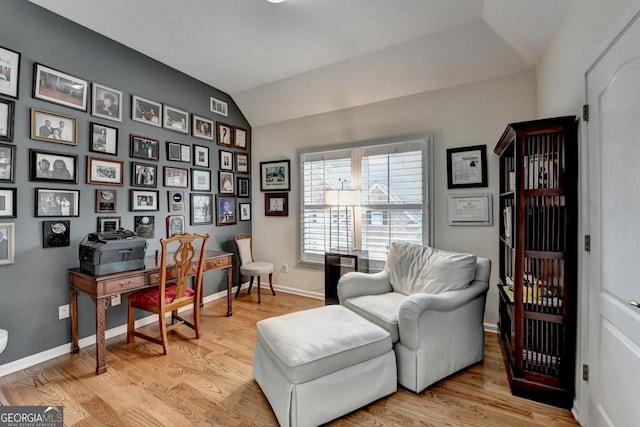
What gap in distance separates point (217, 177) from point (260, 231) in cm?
105

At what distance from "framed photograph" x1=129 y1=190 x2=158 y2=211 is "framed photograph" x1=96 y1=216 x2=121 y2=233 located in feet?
0.64

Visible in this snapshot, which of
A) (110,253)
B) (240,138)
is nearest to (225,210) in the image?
(240,138)

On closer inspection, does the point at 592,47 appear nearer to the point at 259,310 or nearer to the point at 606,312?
the point at 606,312

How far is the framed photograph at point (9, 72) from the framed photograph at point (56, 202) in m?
0.75

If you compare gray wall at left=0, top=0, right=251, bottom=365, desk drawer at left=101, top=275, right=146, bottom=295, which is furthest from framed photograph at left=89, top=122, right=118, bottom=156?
desk drawer at left=101, top=275, right=146, bottom=295

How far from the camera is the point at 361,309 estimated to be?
2361mm

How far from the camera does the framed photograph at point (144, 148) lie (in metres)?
3.07

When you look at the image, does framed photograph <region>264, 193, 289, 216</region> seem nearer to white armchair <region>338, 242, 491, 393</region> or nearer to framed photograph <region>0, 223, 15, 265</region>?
white armchair <region>338, 242, 491, 393</region>

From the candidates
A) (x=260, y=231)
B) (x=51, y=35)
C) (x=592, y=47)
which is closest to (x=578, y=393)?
(x=592, y=47)

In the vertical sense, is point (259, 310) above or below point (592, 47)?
below

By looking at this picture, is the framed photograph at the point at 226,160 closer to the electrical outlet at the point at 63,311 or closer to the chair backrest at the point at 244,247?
the chair backrest at the point at 244,247

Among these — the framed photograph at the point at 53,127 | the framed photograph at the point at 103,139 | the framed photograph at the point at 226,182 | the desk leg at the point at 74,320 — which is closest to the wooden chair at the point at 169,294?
the desk leg at the point at 74,320

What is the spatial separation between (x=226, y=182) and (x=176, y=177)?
0.76 meters

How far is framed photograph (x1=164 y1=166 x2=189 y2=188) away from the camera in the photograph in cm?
339
